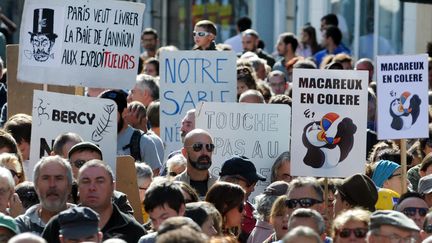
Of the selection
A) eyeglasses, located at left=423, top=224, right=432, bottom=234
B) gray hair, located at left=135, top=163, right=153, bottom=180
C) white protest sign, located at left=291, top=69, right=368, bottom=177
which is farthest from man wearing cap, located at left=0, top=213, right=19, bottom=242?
white protest sign, located at left=291, top=69, right=368, bottom=177

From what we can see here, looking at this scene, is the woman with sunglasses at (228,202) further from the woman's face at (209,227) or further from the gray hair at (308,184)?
the woman's face at (209,227)

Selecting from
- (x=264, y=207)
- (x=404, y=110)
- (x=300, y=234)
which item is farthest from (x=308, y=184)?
(x=404, y=110)

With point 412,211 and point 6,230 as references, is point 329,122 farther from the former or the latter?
point 6,230

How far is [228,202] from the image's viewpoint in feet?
36.7

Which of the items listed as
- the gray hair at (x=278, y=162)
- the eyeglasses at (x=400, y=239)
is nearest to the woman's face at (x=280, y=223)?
the eyeglasses at (x=400, y=239)

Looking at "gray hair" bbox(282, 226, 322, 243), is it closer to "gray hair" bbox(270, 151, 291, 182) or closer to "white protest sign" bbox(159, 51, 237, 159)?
"gray hair" bbox(270, 151, 291, 182)

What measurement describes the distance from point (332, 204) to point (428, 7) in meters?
12.3

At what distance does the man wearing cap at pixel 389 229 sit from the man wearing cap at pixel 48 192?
2041mm

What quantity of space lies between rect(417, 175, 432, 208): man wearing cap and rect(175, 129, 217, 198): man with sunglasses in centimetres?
147

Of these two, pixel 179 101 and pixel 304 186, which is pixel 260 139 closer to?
pixel 179 101

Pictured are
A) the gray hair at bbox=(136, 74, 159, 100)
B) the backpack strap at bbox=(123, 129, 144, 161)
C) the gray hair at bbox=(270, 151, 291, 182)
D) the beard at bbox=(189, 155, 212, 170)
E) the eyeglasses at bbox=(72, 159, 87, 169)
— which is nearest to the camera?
the eyeglasses at bbox=(72, 159, 87, 169)

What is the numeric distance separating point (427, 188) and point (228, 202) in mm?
1688

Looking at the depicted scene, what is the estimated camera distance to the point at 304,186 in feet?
36.0

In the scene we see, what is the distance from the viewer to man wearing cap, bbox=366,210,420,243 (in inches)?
378
